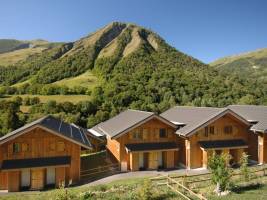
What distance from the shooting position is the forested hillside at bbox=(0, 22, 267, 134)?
69.2 m

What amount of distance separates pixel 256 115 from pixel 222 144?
7151 millimetres

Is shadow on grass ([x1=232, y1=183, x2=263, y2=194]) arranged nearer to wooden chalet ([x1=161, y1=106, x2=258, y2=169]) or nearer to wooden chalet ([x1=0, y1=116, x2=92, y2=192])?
wooden chalet ([x1=161, y1=106, x2=258, y2=169])

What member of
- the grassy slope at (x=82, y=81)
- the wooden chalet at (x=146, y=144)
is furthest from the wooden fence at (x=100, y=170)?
the grassy slope at (x=82, y=81)

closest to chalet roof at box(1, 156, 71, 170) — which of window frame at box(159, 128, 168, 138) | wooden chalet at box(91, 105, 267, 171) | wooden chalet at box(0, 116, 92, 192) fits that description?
wooden chalet at box(0, 116, 92, 192)

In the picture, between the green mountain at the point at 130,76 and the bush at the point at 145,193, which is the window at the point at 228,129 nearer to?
the bush at the point at 145,193

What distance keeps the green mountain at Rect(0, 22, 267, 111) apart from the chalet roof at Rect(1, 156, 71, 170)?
39.8 meters

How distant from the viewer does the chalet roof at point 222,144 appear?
3177 centimetres

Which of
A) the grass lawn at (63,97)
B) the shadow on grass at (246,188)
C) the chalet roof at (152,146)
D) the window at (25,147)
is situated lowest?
the shadow on grass at (246,188)

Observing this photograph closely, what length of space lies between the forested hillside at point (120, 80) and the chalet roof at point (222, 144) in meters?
31.6

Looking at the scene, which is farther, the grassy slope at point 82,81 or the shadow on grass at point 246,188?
the grassy slope at point 82,81

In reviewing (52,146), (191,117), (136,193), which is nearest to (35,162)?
(52,146)

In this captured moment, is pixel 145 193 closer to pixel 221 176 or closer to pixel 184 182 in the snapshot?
pixel 184 182

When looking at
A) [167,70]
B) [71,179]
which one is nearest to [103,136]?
[71,179]

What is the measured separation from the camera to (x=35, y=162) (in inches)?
1026
